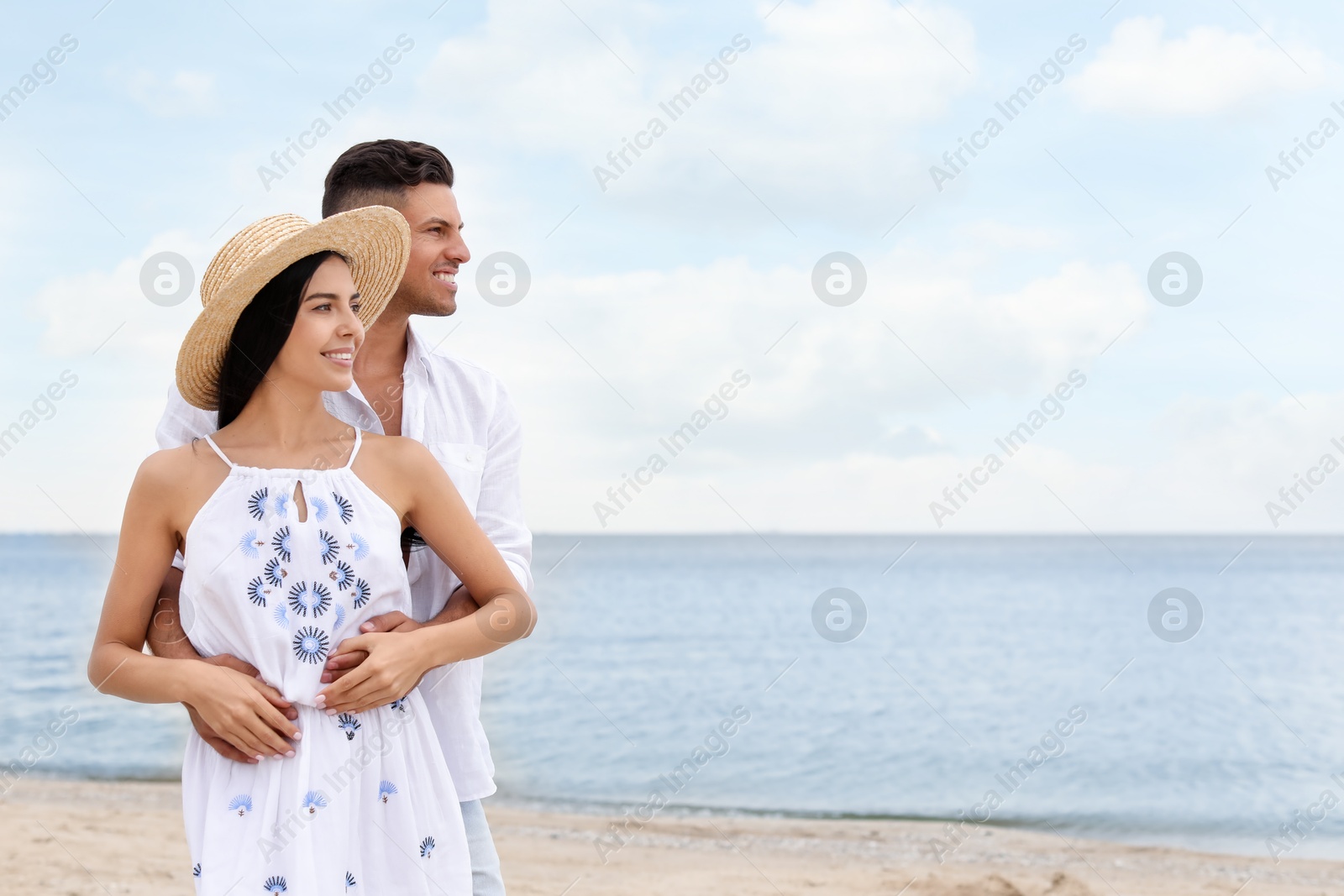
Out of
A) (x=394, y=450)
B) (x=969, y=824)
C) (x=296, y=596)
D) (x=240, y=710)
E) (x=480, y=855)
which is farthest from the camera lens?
(x=969, y=824)

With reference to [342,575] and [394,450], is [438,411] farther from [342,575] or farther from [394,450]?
[342,575]

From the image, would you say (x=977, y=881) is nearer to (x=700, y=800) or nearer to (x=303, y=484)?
(x=700, y=800)

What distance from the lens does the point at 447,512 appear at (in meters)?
2.07

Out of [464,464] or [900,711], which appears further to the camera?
[900,711]

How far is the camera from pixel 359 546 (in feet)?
6.46

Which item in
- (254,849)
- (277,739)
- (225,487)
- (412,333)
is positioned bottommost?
(254,849)

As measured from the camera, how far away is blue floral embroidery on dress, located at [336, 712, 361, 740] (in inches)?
76.2

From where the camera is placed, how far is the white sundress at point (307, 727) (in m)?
1.87

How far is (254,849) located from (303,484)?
640mm

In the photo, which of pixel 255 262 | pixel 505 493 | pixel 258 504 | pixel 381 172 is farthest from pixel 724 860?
pixel 255 262

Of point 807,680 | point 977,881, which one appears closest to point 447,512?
point 977,881

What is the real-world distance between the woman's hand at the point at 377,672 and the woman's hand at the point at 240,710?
84 millimetres

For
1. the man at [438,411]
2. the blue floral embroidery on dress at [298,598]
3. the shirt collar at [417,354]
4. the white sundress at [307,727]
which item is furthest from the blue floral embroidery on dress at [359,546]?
the shirt collar at [417,354]

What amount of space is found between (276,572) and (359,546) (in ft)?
0.50
